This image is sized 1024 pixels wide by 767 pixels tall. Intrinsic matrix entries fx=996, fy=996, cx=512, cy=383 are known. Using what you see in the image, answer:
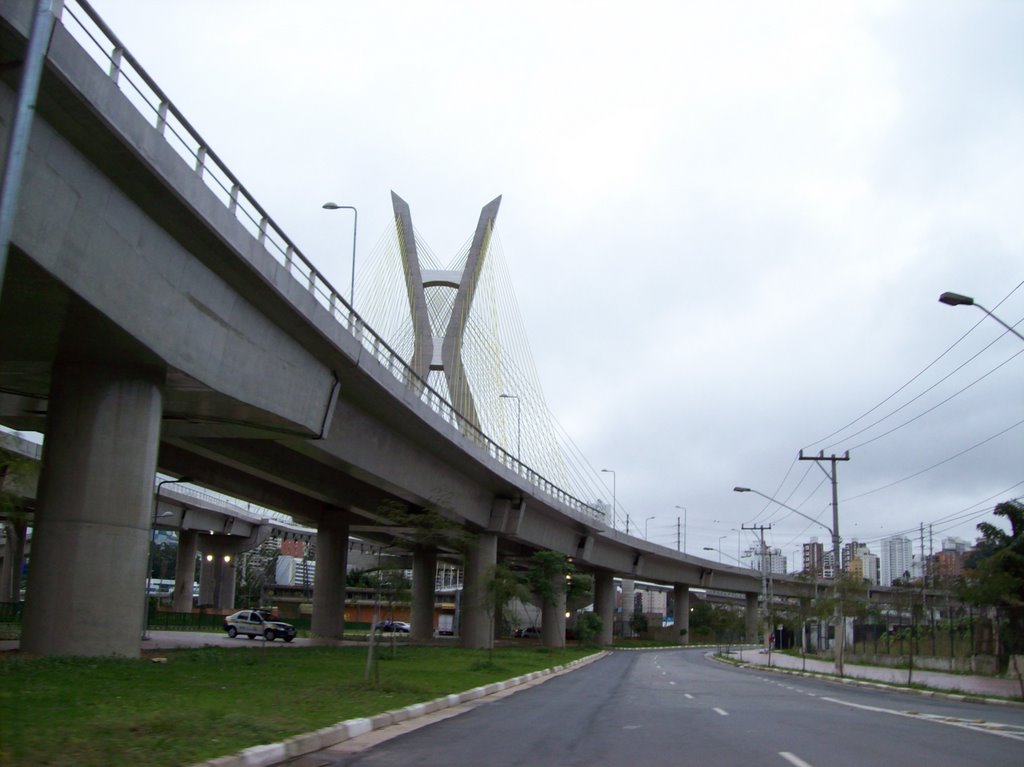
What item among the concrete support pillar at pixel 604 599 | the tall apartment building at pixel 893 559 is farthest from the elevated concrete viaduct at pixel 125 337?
the tall apartment building at pixel 893 559

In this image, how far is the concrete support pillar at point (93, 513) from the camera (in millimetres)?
19625

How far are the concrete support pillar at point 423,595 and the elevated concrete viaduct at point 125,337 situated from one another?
135ft

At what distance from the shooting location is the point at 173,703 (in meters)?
14.3

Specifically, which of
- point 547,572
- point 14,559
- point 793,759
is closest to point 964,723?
point 793,759

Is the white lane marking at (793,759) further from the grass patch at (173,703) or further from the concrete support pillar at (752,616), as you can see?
the concrete support pillar at (752,616)

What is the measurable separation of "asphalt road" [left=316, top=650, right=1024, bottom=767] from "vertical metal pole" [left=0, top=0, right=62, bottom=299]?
6.50 meters

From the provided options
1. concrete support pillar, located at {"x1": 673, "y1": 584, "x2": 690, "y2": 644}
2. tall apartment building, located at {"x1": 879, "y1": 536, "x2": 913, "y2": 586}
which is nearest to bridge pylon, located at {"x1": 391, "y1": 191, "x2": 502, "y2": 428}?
concrete support pillar, located at {"x1": 673, "y1": 584, "x2": 690, "y2": 644}

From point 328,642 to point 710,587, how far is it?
205 feet

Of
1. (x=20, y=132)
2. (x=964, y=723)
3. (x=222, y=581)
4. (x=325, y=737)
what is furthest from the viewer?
(x=222, y=581)

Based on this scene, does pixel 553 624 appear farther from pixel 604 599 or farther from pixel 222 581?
pixel 222 581

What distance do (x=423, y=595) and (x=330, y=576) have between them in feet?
70.0

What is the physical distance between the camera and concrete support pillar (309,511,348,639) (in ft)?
168

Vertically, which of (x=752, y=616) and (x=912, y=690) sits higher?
(x=912, y=690)

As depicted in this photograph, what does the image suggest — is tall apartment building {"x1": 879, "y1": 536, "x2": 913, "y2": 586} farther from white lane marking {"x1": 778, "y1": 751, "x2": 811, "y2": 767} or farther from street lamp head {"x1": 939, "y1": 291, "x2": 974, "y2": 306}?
white lane marking {"x1": 778, "y1": 751, "x2": 811, "y2": 767}
